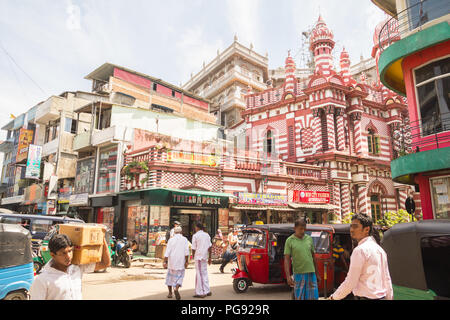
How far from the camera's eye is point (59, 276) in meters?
2.98

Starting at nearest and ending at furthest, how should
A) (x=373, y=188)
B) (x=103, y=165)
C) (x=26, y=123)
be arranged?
1. (x=103, y=165)
2. (x=373, y=188)
3. (x=26, y=123)

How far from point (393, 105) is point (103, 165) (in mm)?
23134

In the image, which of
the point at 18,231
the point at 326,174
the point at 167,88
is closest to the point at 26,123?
the point at 167,88

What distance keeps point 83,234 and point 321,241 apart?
6.50m

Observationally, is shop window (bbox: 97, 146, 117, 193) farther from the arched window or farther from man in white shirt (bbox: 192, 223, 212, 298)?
man in white shirt (bbox: 192, 223, 212, 298)

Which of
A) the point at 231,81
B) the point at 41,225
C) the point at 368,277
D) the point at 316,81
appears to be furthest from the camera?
the point at 231,81

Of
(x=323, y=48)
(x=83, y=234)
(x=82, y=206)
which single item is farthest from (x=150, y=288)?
(x=323, y=48)

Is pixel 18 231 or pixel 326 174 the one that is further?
pixel 326 174

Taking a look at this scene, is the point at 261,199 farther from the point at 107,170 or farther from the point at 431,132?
the point at 107,170

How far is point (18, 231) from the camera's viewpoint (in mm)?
5746

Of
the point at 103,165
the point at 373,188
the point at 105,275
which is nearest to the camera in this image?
the point at 105,275

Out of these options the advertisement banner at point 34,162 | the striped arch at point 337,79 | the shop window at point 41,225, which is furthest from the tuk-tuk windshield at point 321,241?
the advertisement banner at point 34,162

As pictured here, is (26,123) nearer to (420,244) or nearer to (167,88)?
(167,88)

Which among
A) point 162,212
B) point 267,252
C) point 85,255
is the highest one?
point 162,212
